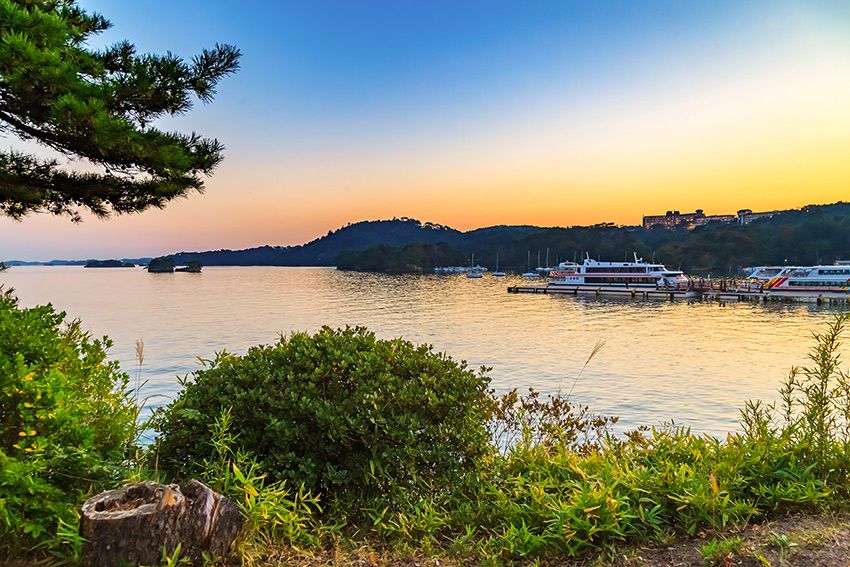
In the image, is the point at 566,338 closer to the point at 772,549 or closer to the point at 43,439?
the point at 772,549

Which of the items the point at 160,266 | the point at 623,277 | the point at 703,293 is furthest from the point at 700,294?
the point at 160,266

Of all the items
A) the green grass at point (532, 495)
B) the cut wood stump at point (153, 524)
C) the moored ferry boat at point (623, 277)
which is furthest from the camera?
the moored ferry boat at point (623, 277)

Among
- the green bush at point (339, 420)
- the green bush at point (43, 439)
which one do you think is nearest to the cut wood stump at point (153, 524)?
the green bush at point (43, 439)

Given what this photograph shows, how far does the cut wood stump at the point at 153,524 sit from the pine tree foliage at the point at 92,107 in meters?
3.19

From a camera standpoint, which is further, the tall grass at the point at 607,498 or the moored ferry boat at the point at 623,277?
the moored ferry boat at the point at 623,277

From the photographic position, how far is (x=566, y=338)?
3050 centimetres

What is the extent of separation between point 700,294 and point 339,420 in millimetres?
62850

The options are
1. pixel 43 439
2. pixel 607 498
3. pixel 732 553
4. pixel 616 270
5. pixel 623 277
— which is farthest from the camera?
pixel 616 270

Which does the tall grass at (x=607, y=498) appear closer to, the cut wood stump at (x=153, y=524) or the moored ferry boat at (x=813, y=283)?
the cut wood stump at (x=153, y=524)

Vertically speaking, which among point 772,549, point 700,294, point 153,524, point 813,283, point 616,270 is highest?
point 616,270

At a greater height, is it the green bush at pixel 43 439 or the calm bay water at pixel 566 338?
the green bush at pixel 43 439

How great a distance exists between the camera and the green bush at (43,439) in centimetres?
262

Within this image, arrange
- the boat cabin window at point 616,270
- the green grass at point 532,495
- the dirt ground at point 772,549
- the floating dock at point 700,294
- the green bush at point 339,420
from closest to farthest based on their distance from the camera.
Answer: the dirt ground at point 772,549
the green grass at point 532,495
the green bush at point 339,420
the floating dock at point 700,294
the boat cabin window at point 616,270

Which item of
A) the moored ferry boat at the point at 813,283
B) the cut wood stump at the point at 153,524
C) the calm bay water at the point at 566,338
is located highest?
the cut wood stump at the point at 153,524
